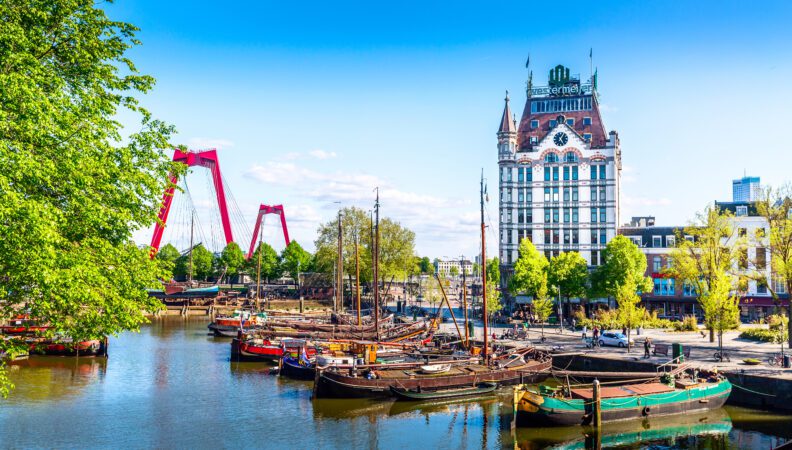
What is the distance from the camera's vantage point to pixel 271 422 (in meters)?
32.2

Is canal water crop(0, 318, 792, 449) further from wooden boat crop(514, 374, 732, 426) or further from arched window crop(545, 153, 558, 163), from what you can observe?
arched window crop(545, 153, 558, 163)

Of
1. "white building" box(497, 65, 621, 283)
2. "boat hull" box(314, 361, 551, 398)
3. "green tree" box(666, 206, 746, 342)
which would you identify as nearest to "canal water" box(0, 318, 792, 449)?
"boat hull" box(314, 361, 551, 398)

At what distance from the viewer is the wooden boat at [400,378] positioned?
122 feet

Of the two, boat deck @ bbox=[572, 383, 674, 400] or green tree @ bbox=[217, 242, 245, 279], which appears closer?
boat deck @ bbox=[572, 383, 674, 400]

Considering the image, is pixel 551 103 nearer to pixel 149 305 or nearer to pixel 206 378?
pixel 206 378

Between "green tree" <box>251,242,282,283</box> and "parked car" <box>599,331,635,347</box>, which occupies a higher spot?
"green tree" <box>251,242,282,283</box>

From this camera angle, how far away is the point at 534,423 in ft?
103

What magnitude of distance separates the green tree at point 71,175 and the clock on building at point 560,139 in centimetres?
6971

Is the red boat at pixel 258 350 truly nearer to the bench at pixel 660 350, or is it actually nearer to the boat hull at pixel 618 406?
the boat hull at pixel 618 406

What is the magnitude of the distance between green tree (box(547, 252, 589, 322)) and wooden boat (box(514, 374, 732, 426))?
36.4m

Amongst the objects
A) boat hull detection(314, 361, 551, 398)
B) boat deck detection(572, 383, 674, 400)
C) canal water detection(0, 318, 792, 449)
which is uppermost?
boat deck detection(572, 383, 674, 400)

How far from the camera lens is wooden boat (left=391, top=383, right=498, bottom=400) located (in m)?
36.7

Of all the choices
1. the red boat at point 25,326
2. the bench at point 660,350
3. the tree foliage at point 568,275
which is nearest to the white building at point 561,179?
the tree foliage at point 568,275

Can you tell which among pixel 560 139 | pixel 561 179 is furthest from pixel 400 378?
pixel 560 139
